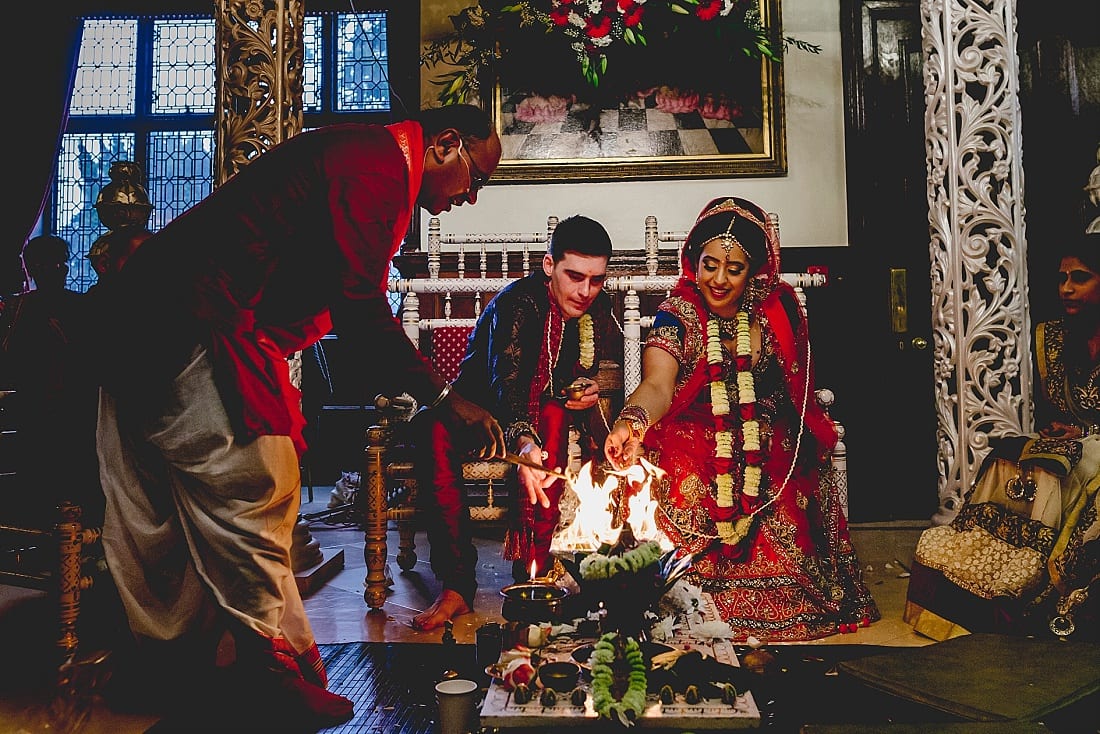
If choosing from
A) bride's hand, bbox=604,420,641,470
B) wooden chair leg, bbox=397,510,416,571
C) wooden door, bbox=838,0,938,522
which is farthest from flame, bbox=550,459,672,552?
wooden door, bbox=838,0,938,522

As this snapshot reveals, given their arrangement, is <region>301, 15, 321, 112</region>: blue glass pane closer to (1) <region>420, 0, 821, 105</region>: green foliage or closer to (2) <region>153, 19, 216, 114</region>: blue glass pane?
(2) <region>153, 19, 216, 114</region>: blue glass pane

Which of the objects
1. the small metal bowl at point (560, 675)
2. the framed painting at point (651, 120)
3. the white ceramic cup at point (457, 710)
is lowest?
the white ceramic cup at point (457, 710)

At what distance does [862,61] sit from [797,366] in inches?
105

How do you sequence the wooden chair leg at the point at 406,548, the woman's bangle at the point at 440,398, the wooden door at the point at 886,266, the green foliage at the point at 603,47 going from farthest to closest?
the wooden door at the point at 886,266
the green foliage at the point at 603,47
the wooden chair leg at the point at 406,548
the woman's bangle at the point at 440,398

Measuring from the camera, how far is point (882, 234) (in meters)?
5.12

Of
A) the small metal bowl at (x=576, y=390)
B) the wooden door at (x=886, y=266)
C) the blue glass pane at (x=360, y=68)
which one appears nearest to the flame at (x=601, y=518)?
the small metal bowl at (x=576, y=390)

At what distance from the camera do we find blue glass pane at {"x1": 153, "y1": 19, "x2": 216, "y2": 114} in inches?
298

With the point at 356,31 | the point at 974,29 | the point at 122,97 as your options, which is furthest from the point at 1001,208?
the point at 122,97

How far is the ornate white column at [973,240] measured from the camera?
4016 millimetres

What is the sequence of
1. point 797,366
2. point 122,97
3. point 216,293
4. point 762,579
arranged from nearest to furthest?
point 216,293 → point 762,579 → point 797,366 → point 122,97

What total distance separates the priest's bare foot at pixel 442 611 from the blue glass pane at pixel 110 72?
19.9ft

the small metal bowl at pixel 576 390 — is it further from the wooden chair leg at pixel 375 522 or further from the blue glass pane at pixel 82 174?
the blue glass pane at pixel 82 174

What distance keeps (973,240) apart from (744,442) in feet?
5.50

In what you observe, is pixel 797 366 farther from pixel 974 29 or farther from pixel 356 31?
pixel 356 31
